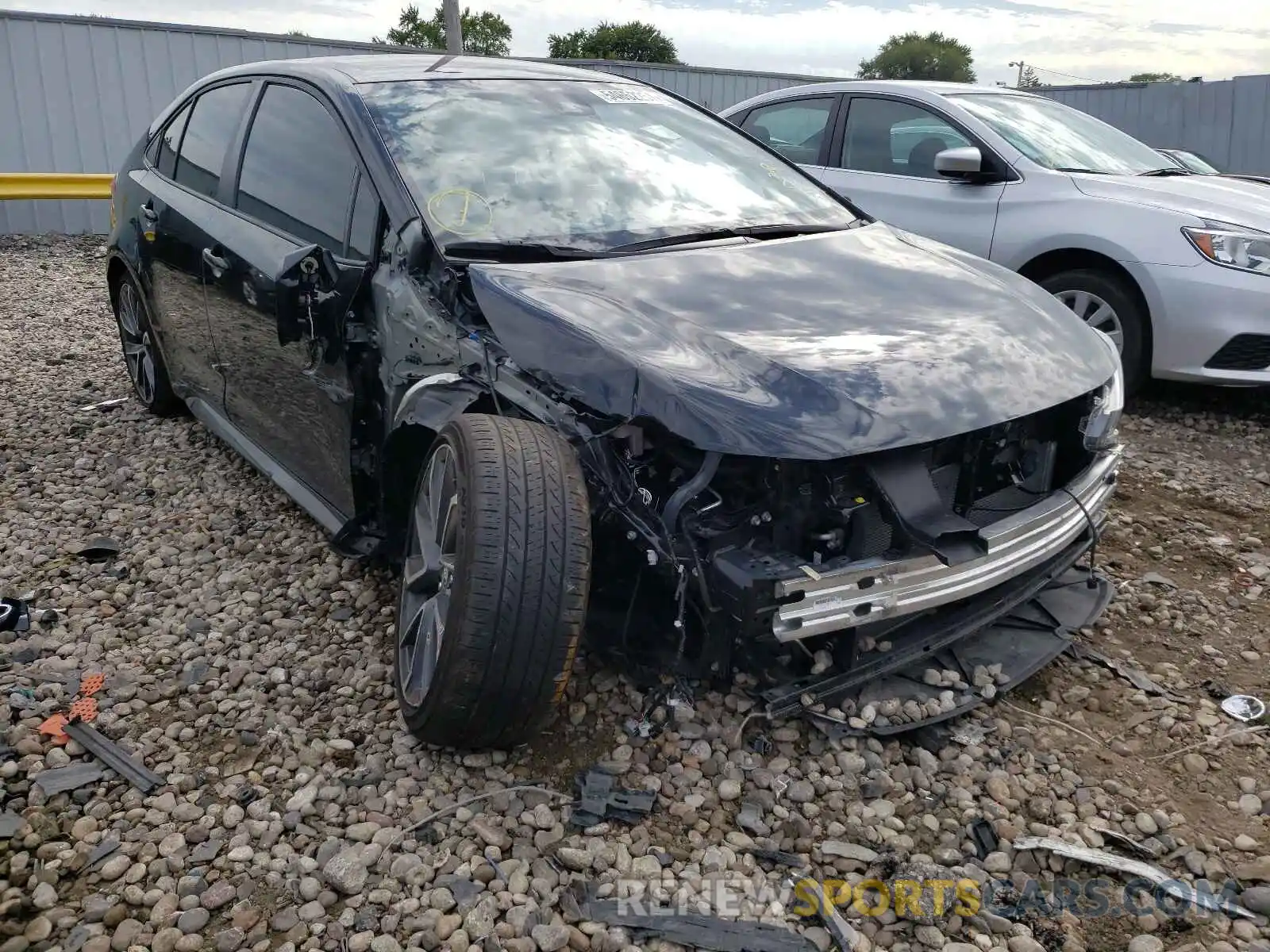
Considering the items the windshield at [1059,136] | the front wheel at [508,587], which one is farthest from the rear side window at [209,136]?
the windshield at [1059,136]

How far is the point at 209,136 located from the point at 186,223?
0.42 meters

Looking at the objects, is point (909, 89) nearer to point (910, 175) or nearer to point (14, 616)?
point (910, 175)

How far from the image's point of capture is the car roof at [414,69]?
354 centimetres

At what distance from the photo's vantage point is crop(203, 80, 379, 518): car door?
3184mm

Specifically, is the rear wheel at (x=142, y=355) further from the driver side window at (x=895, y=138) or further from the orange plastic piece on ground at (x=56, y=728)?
the driver side window at (x=895, y=138)

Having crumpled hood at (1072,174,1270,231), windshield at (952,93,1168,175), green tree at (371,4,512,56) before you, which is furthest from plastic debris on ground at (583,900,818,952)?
green tree at (371,4,512,56)

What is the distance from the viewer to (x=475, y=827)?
2.39 metres

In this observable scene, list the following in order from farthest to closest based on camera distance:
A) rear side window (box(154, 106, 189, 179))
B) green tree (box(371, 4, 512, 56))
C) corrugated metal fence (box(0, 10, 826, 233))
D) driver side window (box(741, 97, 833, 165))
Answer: green tree (box(371, 4, 512, 56))
corrugated metal fence (box(0, 10, 826, 233))
driver side window (box(741, 97, 833, 165))
rear side window (box(154, 106, 189, 179))

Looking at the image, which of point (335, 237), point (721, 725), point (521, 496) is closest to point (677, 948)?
point (721, 725)

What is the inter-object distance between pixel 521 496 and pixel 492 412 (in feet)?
1.52

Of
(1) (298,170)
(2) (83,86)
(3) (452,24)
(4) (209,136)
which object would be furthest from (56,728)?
(3) (452,24)

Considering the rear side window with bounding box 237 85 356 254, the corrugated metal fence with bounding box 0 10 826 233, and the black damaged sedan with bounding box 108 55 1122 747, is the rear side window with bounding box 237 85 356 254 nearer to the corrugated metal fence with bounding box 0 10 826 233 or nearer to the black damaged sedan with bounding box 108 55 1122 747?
the black damaged sedan with bounding box 108 55 1122 747

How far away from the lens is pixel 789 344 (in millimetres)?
2594

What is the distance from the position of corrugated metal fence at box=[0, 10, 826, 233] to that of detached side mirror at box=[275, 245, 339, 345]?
30.2 ft
